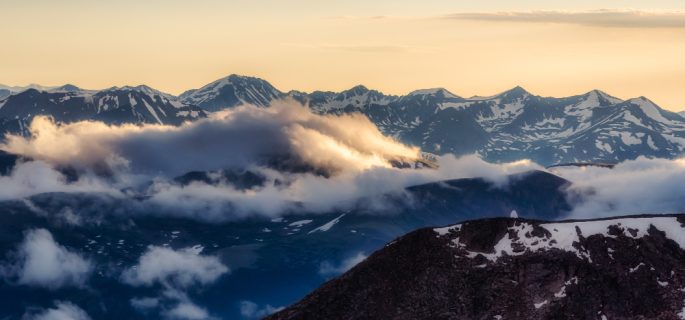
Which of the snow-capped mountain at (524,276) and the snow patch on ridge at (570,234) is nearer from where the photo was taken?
the snow-capped mountain at (524,276)

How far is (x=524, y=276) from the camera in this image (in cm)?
18262

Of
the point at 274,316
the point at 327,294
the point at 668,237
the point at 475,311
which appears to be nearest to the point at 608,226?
the point at 668,237

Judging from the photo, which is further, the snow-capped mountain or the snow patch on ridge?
the snow patch on ridge

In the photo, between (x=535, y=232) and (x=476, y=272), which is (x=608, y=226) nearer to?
(x=535, y=232)

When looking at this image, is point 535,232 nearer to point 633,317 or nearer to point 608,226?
point 608,226

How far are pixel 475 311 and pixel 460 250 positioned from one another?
18131 millimetres

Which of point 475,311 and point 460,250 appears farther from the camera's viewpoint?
point 460,250

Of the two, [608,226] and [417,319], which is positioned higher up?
[608,226]

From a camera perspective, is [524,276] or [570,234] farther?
[570,234]

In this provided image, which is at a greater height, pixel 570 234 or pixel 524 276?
pixel 570 234

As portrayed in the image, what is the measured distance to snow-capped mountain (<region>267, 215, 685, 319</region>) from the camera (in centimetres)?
17625

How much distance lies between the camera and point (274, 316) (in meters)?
197

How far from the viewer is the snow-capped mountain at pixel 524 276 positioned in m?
176

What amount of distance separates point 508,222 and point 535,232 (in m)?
7.62
